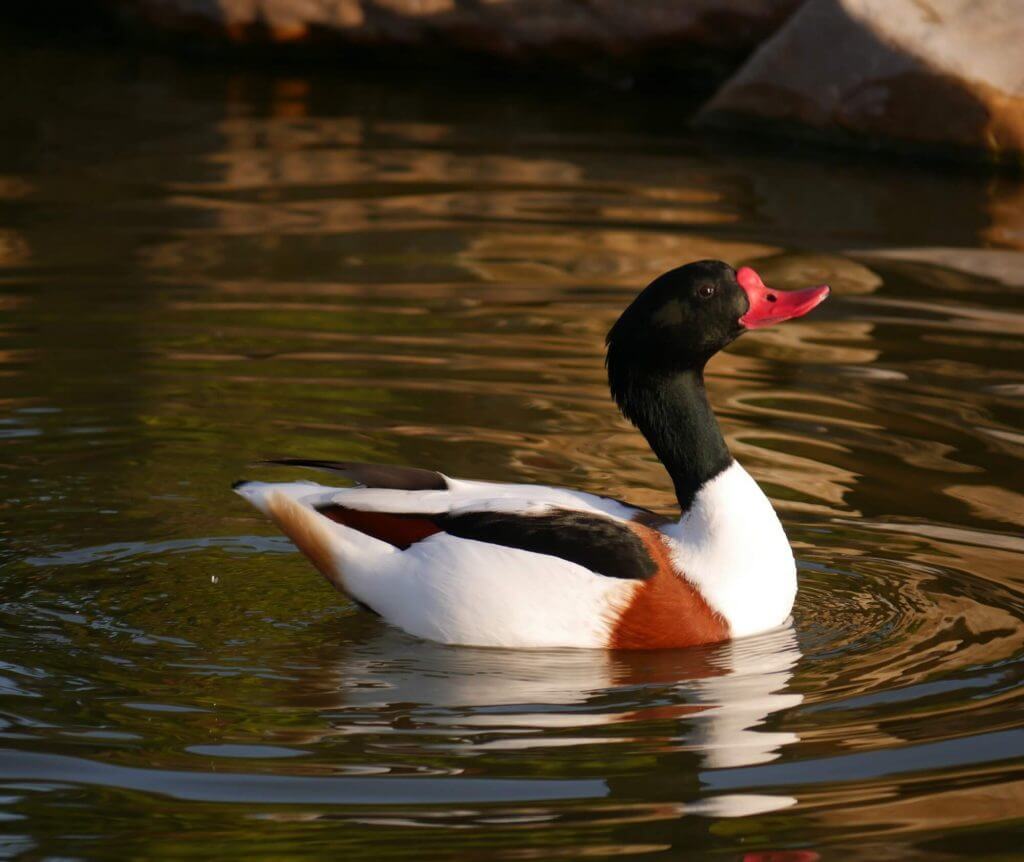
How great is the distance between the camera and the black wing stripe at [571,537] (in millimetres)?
5875

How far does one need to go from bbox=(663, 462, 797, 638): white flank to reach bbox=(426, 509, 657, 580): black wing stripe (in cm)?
17

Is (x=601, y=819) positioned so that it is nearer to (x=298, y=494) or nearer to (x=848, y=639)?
(x=848, y=639)

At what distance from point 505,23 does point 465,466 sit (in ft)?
29.0

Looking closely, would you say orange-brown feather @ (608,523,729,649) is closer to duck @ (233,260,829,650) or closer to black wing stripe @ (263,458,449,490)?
duck @ (233,260,829,650)

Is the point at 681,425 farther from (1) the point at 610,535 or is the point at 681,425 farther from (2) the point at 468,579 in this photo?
(2) the point at 468,579

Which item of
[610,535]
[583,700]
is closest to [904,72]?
[610,535]

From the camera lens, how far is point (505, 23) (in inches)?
620

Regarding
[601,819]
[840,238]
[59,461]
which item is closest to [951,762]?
[601,819]

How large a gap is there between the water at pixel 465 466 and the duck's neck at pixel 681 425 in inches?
22.6

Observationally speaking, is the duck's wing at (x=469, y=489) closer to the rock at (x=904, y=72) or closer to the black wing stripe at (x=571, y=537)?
the black wing stripe at (x=571, y=537)

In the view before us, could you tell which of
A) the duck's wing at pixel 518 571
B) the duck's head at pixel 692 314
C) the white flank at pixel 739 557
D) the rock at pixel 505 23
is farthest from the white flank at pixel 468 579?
the rock at pixel 505 23

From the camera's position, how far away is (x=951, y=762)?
16.3ft

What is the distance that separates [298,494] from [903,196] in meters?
7.09

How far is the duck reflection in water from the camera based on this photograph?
16.6ft
